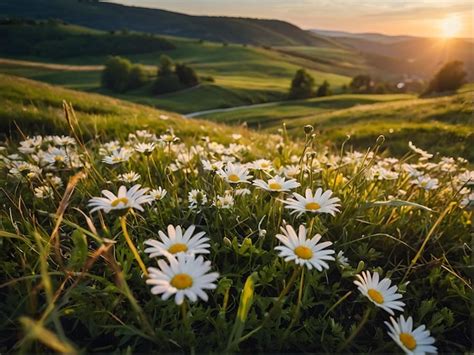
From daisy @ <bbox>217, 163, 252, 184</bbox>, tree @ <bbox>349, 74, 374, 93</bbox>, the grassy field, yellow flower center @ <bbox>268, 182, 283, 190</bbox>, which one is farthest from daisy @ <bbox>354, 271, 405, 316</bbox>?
tree @ <bbox>349, 74, 374, 93</bbox>

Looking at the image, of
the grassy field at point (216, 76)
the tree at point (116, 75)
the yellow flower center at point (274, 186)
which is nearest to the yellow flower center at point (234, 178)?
the yellow flower center at point (274, 186)

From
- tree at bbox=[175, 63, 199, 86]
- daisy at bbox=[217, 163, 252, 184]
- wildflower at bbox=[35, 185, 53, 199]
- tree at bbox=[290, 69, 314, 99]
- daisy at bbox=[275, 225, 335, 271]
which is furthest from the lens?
tree at bbox=[175, 63, 199, 86]

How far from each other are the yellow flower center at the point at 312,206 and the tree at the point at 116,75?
261 feet

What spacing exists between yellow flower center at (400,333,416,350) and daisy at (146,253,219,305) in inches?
40.5

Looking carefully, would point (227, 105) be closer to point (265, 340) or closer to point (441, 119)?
point (441, 119)

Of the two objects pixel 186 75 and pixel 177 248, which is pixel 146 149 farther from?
pixel 186 75

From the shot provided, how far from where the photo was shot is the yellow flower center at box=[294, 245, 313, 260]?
1.86 metres

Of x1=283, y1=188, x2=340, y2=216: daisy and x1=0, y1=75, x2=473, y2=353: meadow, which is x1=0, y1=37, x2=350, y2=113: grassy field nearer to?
x1=0, y1=75, x2=473, y2=353: meadow

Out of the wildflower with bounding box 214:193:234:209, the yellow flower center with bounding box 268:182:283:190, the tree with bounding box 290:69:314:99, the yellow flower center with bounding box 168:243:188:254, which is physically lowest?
the tree with bounding box 290:69:314:99

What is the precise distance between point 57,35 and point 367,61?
135m

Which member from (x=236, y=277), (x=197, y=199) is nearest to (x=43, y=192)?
(x=197, y=199)

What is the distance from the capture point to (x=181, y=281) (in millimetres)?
1594

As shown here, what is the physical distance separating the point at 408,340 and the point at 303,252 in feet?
2.23

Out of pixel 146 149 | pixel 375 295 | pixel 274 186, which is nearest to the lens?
pixel 375 295
